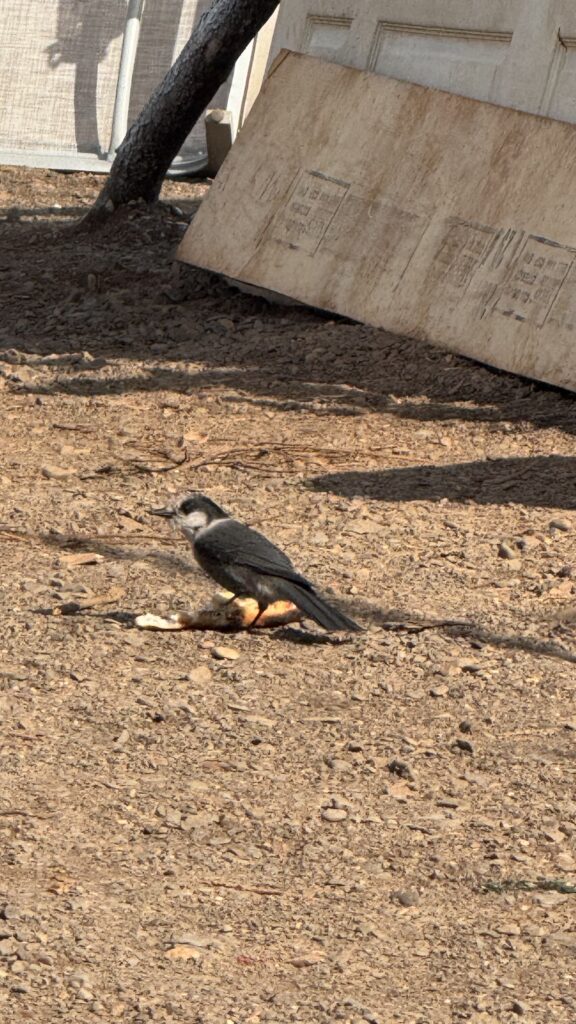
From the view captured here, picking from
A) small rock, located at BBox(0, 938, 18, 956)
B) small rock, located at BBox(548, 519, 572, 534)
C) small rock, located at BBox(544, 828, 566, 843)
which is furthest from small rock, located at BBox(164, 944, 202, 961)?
small rock, located at BBox(548, 519, 572, 534)

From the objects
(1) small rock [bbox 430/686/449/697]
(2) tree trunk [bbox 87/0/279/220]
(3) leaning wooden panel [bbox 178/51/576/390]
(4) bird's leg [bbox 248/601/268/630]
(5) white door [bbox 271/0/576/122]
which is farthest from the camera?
(2) tree trunk [bbox 87/0/279/220]

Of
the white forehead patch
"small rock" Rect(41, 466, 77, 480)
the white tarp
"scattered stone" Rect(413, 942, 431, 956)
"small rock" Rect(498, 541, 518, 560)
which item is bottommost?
"small rock" Rect(41, 466, 77, 480)

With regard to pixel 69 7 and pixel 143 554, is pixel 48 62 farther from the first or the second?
pixel 143 554

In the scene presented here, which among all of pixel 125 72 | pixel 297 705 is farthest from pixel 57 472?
pixel 125 72

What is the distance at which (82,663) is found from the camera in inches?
178

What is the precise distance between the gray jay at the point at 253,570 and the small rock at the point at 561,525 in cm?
130

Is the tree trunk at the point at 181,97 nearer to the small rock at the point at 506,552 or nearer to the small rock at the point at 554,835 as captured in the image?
the small rock at the point at 506,552

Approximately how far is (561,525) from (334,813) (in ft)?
8.04

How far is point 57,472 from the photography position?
6551 millimetres

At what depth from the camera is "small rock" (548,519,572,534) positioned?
5.85 meters

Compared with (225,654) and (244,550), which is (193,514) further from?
(225,654)

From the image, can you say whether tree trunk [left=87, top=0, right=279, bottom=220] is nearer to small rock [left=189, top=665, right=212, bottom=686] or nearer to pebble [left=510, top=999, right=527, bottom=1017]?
small rock [left=189, top=665, right=212, bottom=686]

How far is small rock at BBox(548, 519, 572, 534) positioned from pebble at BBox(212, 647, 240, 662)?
1.71 meters

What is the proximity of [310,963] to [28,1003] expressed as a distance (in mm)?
590
